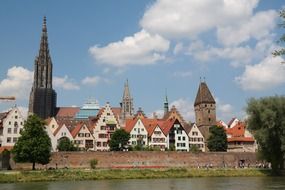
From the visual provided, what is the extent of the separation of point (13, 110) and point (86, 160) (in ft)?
84.5

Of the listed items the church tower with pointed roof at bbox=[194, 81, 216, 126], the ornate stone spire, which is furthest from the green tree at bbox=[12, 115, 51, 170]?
the ornate stone spire

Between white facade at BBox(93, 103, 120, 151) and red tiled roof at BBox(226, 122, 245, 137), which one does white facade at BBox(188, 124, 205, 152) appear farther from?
white facade at BBox(93, 103, 120, 151)

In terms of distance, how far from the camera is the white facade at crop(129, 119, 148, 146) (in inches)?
4156

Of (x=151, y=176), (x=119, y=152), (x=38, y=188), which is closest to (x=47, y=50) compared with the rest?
(x=119, y=152)

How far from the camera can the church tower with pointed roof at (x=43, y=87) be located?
162m

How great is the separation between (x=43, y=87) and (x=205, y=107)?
70653mm

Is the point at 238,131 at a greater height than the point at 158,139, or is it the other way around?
the point at 238,131

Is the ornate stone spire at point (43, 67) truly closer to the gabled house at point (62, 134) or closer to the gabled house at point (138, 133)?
the gabled house at point (62, 134)

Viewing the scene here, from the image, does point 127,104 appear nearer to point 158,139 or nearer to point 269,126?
point 158,139

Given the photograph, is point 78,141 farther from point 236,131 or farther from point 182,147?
point 236,131

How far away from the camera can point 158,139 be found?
10638 cm

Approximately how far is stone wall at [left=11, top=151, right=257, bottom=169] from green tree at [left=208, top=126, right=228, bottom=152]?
7.97 meters

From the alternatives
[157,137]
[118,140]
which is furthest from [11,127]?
[157,137]

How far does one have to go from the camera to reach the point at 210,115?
118812mm
